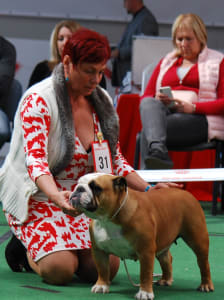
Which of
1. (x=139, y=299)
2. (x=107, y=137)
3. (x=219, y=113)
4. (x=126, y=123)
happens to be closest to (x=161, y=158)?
(x=219, y=113)

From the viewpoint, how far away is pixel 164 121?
4.39m

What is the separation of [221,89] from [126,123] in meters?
0.96

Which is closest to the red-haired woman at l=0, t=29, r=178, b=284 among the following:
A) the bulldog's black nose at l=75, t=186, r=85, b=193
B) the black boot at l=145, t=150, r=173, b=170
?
the bulldog's black nose at l=75, t=186, r=85, b=193

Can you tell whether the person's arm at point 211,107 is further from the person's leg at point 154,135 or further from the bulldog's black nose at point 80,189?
the bulldog's black nose at point 80,189

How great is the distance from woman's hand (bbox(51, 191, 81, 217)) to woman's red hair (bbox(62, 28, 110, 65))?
629 mm

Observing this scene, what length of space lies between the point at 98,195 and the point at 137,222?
0.19m

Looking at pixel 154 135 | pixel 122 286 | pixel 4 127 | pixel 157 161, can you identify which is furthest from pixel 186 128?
pixel 122 286

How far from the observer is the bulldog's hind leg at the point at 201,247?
2.25m

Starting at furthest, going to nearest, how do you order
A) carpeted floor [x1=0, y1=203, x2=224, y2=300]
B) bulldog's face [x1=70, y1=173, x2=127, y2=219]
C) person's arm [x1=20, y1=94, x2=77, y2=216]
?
person's arm [x1=20, y1=94, x2=77, y2=216]
carpeted floor [x1=0, y1=203, x2=224, y2=300]
bulldog's face [x1=70, y1=173, x2=127, y2=219]

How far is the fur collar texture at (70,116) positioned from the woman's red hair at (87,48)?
152 mm

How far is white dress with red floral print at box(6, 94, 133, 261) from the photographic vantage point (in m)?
2.43

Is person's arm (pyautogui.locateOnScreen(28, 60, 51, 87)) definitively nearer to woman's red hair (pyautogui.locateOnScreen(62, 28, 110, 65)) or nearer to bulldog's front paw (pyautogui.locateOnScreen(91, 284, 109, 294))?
woman's red hair (pyautogui.locateOnScreen(62, 28, 110, 65))

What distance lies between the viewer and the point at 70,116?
2564mm

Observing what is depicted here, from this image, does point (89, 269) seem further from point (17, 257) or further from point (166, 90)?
point (166, 90)
